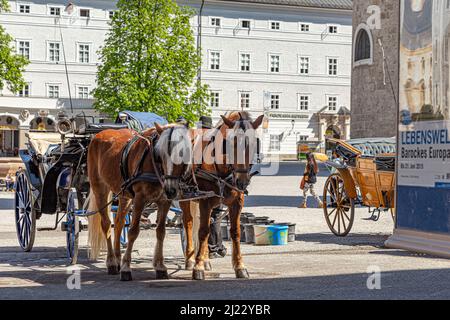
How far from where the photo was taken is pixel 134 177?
984cm

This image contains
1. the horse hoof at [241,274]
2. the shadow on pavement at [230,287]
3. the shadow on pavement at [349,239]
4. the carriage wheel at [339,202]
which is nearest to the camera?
the shadow on pavement at [230,287]

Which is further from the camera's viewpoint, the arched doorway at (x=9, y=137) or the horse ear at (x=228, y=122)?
the arched doorway at (x=9, y=137)

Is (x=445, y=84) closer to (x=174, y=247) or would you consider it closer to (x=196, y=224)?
(x=196, y=224)

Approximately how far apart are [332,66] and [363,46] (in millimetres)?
41838

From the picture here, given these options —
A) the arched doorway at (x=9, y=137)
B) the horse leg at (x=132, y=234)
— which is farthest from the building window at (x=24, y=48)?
the horse leg at (x=132, y=234)

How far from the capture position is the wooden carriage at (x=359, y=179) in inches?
555

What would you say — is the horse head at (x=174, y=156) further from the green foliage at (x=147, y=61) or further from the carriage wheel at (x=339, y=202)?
the green foliage at (x=147, y=61)

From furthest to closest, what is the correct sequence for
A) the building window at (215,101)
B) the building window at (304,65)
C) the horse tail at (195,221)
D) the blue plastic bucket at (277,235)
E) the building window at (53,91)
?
1. the building window at (304,65)
2. the building window at (215,101)
3. the building window at (53,91)
4. the blue plastic bucket at (277,235)
5. the horse tail at (195,221)

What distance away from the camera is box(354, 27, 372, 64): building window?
3128 cm

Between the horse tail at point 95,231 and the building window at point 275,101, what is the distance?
60218mm

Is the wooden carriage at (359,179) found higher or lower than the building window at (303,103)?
lower

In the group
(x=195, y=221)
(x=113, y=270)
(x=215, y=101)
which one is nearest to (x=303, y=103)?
(x=215, y=101)

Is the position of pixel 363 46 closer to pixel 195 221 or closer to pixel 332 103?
pixel 195 221
